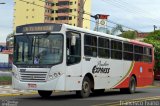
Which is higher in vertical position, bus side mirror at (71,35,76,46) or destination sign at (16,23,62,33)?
destination sign at (16,23,62,33)

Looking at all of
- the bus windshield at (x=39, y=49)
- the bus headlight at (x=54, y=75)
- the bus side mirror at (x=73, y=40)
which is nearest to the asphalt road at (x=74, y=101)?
the bus headlight at (x=54, y=75)

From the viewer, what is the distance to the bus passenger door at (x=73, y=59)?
19328 millimetres

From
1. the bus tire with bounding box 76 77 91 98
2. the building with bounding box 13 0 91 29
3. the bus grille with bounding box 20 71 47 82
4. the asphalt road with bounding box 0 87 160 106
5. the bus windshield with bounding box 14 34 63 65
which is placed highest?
the building with bounding box 13 0 91 29

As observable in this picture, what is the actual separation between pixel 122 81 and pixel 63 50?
7.12m

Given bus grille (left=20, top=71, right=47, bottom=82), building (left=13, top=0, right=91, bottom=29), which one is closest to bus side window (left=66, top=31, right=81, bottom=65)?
bus grille (left=20, top=71, right=47, bottom=82)

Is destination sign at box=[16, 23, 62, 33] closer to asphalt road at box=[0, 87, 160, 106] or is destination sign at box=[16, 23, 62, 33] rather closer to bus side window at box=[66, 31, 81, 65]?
bus side window at box=[66, 31, 81, 65]

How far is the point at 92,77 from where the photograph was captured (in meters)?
21.6

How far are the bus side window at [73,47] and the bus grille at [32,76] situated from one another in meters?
1.25

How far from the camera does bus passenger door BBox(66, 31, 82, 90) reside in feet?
63.4

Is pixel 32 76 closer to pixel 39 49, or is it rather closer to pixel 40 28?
pixel 39 49

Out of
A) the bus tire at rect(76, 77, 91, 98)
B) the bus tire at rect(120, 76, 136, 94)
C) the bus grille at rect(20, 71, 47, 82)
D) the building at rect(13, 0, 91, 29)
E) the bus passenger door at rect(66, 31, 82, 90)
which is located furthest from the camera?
the building at rect(13, 0, 91, 29)

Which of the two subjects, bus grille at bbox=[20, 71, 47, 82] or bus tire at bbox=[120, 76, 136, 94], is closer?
bus grille at bbox=[20, 71, 47, 82]

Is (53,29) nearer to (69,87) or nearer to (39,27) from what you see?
(39,27)

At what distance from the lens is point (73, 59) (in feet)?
64.7
